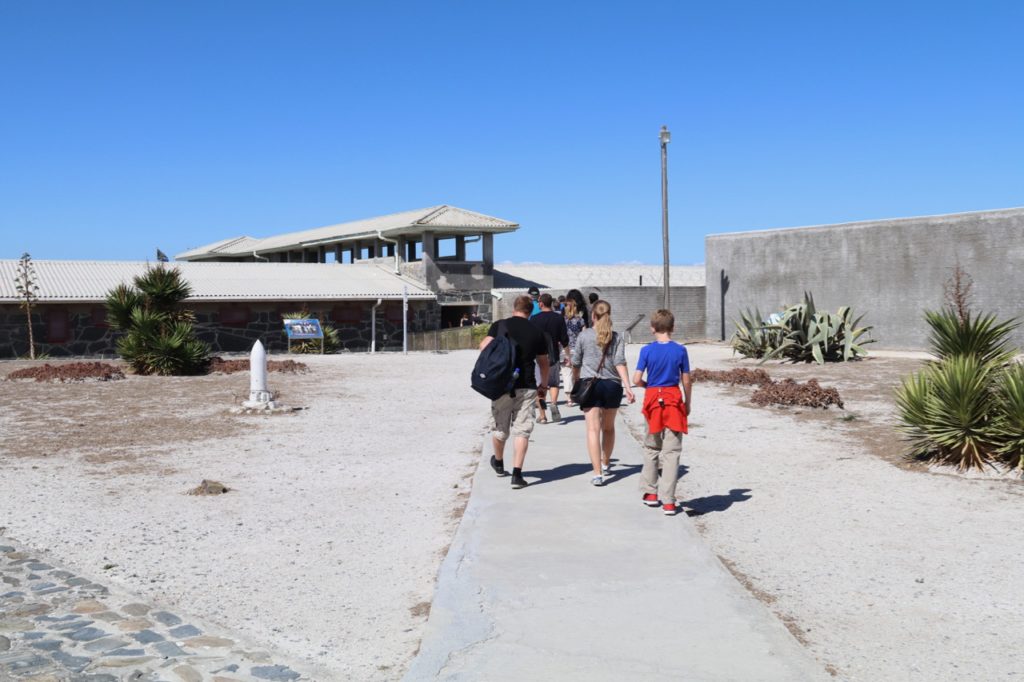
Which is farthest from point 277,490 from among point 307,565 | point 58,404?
point 58,404

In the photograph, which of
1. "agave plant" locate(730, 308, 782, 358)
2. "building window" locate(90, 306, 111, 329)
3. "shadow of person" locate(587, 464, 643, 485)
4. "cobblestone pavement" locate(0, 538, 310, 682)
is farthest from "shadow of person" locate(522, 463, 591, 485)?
"building window" locate(90, 306, 111, 329)

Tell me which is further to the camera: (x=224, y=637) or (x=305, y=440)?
(x=305, y=440)

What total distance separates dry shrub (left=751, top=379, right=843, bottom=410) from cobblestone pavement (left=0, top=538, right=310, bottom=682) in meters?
11.2

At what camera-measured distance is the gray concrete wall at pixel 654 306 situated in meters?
33.2

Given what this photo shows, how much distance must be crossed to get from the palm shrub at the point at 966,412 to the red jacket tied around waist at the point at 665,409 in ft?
12.0

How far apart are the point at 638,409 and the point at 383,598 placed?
927 cm

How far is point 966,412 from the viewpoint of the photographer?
936 centimetres

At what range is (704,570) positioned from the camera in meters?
5.64

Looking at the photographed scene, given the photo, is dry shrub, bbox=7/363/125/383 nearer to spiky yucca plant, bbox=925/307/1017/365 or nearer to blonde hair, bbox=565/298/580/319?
blonde hair, bbox=565/298/580/319

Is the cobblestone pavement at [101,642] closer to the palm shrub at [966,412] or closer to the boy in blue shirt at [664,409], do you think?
the boy in blue shirt at [664,409]

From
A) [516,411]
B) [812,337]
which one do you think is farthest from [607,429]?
→ [812,337]

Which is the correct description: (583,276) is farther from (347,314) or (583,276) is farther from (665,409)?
(665,409)

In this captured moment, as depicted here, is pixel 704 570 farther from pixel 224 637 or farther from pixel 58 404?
pixel 58 404

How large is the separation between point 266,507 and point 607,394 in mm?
3149
